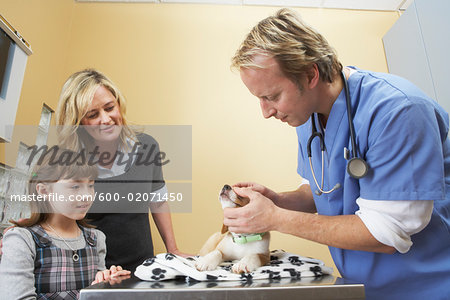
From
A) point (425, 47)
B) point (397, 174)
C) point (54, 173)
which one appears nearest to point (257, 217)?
point (397, 174)

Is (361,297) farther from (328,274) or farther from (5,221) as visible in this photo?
(5,221)

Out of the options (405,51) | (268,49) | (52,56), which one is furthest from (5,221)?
(405,51)

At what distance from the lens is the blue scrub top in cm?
78

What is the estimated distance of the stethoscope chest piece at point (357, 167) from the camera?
2.69 ft

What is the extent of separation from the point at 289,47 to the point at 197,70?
1.37 m

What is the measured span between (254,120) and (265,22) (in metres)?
1.16

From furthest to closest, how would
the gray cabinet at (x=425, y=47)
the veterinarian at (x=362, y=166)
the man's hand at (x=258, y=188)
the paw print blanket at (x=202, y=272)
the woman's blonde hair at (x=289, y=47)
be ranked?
the gray cabinet at (x=425, y=47)
the man's hand at (x=258, y=188)
the woman's blonde hair at (x=289, y=47)
the veterinarian at (x=362, y=166)
the paw print blanket at (x=202, y=272)

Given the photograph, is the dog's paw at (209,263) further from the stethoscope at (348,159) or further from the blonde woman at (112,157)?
the blonde woman at (112,157)

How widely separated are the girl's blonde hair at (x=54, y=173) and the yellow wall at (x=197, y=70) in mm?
715

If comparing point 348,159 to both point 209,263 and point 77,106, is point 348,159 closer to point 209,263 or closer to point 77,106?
point 209,263

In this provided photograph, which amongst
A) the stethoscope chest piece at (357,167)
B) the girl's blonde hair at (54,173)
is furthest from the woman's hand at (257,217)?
the girl's blonde hair at (54,173)

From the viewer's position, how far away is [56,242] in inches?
41.1

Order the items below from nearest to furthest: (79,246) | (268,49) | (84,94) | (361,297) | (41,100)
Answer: (361,297)
(268,49)
(79,246)
(84,94)
(41,100)

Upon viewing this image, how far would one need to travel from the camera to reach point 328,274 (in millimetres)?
774
